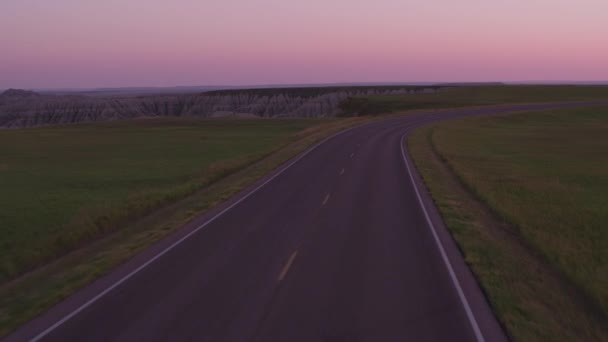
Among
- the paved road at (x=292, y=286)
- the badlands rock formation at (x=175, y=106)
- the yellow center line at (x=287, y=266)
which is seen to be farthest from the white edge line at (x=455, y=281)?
the badlands rock formation at (x=175, y=106)

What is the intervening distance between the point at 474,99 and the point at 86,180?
10363 cm

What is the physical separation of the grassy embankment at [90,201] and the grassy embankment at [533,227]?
8.03 metres

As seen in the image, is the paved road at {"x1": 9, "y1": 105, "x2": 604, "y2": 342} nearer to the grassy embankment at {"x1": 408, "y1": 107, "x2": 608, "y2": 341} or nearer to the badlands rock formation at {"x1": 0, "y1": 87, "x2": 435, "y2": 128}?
the grassy embankment at {"x1": 408, "y1": 107, "x2": 608, "y2": 341}

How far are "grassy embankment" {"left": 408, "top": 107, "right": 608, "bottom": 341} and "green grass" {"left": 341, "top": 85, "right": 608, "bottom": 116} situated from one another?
66.2 metres

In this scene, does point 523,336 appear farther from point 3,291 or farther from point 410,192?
point 410,192

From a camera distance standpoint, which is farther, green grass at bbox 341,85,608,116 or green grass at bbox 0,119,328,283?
green grass at bbox 341,85,608,116

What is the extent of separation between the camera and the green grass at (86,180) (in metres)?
15.5

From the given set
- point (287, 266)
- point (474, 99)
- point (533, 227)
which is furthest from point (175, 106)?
point (287, 266)

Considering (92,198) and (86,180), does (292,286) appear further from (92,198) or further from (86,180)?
(86,180)

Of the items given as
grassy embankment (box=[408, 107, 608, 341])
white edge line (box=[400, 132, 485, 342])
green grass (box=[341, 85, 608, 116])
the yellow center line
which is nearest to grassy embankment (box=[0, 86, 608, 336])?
the yellow center line

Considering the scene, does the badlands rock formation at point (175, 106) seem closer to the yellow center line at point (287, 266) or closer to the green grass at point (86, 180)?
the green grass at point (86, 180)

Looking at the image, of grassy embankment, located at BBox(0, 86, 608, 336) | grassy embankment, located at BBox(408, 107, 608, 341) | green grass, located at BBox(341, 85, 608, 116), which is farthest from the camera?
green grass, located at BBox(341, 85, 608, 116)

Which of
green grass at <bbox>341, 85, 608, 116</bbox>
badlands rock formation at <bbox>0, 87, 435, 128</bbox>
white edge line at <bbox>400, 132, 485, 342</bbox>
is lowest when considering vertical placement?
badlands rock formation at <bbox>0, 87, 435, 128</bbox>

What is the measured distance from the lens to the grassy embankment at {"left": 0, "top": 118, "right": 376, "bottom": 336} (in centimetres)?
1175
